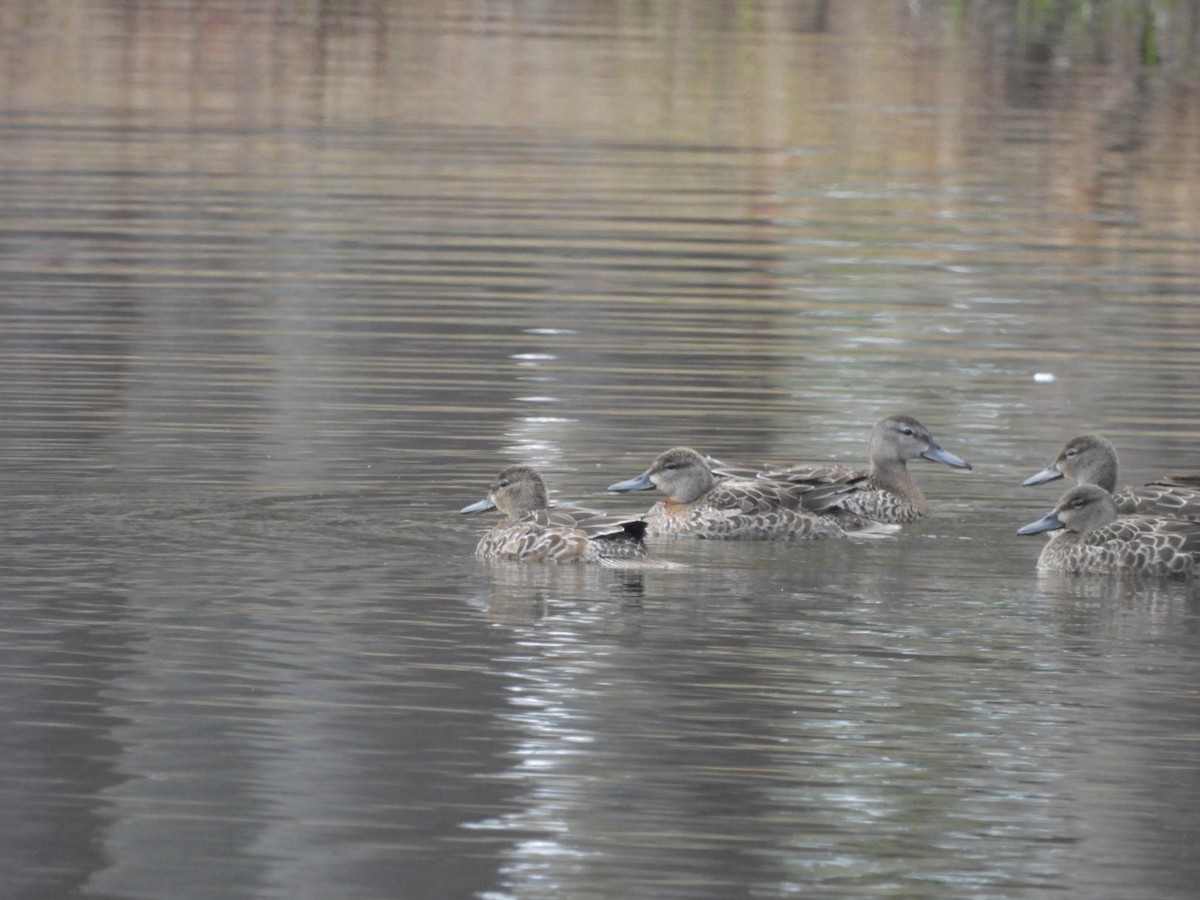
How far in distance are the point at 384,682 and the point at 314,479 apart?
10.6 feet

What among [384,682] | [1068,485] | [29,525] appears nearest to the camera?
[384,682]

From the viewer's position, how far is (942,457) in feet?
39.5

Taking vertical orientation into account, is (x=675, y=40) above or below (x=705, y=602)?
above

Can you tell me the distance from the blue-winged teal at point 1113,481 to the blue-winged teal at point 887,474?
51 centimetres

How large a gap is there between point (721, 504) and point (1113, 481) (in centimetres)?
167

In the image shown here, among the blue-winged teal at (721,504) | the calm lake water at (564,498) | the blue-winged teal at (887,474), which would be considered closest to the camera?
the calm lake water at (564,498)

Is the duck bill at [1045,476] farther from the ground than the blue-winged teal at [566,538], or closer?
farther from the ground

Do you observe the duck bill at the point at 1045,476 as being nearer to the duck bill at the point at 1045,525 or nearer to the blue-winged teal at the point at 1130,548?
the duck bill at the point at 1045,525

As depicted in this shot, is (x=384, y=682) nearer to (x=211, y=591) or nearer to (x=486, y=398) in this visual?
(x=211, y=591)

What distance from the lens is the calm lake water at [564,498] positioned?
7.20 m

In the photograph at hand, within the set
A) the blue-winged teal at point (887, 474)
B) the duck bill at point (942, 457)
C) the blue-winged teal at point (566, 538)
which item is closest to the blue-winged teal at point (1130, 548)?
the blue-winged teal at point (887, 474)

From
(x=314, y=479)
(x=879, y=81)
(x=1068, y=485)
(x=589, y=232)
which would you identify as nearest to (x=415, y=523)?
(x=314, y=479)

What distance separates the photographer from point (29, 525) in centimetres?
1054

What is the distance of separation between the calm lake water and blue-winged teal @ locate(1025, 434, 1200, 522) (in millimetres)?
272
